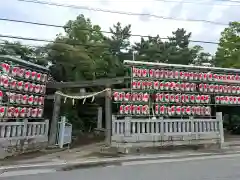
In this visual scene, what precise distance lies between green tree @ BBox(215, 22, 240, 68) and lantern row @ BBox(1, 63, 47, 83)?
1832cm

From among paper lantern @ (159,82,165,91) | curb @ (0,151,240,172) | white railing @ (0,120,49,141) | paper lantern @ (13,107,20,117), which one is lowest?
curb @ (0,151,240,172)

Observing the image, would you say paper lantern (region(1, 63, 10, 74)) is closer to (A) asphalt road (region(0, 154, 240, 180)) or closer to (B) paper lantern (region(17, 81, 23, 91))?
(B) paper lantern (region(17, 81, 23, 91))

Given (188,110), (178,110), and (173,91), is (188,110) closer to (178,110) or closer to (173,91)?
(178,110)

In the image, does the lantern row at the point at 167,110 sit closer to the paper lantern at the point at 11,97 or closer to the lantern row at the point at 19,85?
the lantern row at the point at 19,85

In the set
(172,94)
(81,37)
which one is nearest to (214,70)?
(172,94)

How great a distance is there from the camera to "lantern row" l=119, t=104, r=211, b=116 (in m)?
12.9

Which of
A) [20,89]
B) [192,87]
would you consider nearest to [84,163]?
[20,89]

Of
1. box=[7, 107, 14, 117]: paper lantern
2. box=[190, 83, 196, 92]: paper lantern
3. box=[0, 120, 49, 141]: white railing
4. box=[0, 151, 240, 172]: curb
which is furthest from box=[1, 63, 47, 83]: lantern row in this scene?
box=[190, 83, 196, 92]: paper lantern

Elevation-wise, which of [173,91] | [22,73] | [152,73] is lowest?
[173,91]

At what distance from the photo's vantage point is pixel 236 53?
24781 millimetres

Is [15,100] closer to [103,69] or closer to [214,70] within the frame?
[103,69]

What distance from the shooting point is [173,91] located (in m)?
13.8

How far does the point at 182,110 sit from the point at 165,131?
5.52ft

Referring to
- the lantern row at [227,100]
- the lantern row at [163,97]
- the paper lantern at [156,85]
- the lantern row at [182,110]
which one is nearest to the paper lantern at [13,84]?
the lantern row at [163,97]
